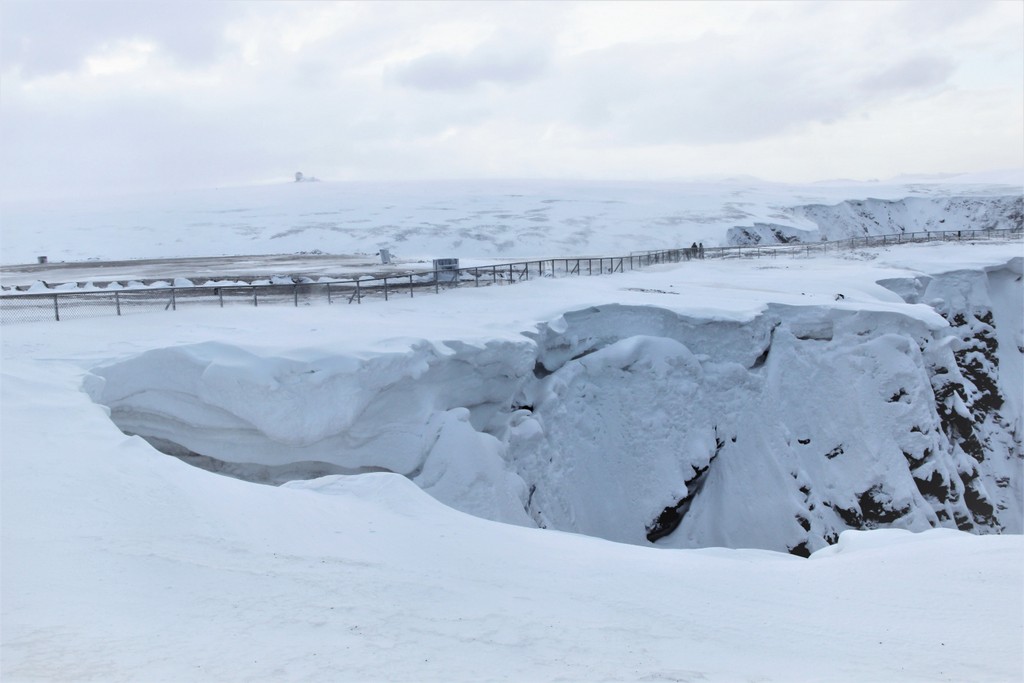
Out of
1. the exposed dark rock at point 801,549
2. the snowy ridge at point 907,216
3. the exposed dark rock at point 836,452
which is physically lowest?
the exposed dark rock at point 801,549

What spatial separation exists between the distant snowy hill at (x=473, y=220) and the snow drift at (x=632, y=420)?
29.1 metres

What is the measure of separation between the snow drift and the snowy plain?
143 millimetres

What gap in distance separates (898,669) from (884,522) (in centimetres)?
1585

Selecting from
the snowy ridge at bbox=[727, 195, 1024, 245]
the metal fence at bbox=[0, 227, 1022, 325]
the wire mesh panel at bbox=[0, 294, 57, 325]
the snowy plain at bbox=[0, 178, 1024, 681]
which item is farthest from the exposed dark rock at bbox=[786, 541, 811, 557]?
the snowy ridge at bbox=[727, 195, 1024, 245]

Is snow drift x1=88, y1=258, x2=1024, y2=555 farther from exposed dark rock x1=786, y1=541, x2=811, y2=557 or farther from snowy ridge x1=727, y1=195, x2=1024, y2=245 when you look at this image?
snowy ridge x1=727, y1=195, x2=1024, y2=245

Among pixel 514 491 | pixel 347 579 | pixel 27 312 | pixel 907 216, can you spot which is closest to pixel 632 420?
pixel 514 491

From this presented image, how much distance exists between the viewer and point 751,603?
26.3 ft

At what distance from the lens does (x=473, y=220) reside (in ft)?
196

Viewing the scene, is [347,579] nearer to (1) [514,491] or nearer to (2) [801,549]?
(1) [514,491]

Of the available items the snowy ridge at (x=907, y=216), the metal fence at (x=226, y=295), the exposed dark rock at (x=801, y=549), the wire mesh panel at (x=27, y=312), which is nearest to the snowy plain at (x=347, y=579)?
the wire mesh panel at (x=27, y=312)

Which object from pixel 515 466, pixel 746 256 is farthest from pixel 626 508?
pixel 746 256

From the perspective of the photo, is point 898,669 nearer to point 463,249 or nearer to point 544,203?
point 463,249

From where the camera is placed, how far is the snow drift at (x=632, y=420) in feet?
41.3

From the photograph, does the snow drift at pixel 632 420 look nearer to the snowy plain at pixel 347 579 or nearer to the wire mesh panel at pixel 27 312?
the snowy plain at pixel 347 579
